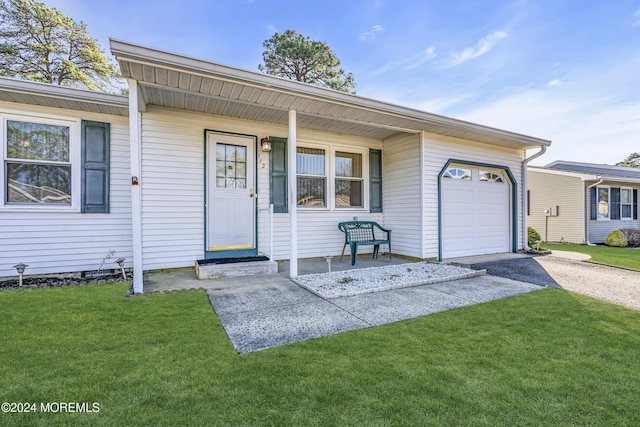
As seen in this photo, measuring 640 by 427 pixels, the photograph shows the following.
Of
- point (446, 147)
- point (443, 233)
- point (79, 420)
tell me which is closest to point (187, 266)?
point (79, 420)

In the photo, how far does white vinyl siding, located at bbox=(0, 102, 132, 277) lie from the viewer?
14.0 ft

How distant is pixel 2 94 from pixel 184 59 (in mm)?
2839

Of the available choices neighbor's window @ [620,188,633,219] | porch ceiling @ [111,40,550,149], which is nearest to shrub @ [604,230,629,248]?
neighbor's window @ [620,188,633,219]

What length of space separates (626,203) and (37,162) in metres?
17.9

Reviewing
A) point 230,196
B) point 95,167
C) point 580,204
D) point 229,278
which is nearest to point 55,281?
point 95,167

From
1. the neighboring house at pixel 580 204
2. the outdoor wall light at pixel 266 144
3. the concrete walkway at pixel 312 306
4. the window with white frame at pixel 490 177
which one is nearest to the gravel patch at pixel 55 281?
the concrete walkway at pixel 312 306

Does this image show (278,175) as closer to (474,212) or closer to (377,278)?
(377,278)

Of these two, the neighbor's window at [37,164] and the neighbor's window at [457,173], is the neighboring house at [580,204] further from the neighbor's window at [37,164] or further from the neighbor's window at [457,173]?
the neighbor's window at [37,164]

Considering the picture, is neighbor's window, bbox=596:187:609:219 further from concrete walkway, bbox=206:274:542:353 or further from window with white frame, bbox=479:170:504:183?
concrete walkway, bbox=206:274:542:353

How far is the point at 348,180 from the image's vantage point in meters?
6.66

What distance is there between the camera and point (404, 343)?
235 cm

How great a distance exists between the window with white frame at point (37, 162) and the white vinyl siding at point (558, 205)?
13796 mm

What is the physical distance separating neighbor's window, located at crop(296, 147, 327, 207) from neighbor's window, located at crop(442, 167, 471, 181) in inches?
103

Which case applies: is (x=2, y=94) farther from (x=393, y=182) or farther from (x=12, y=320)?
(x=393, y=182)
